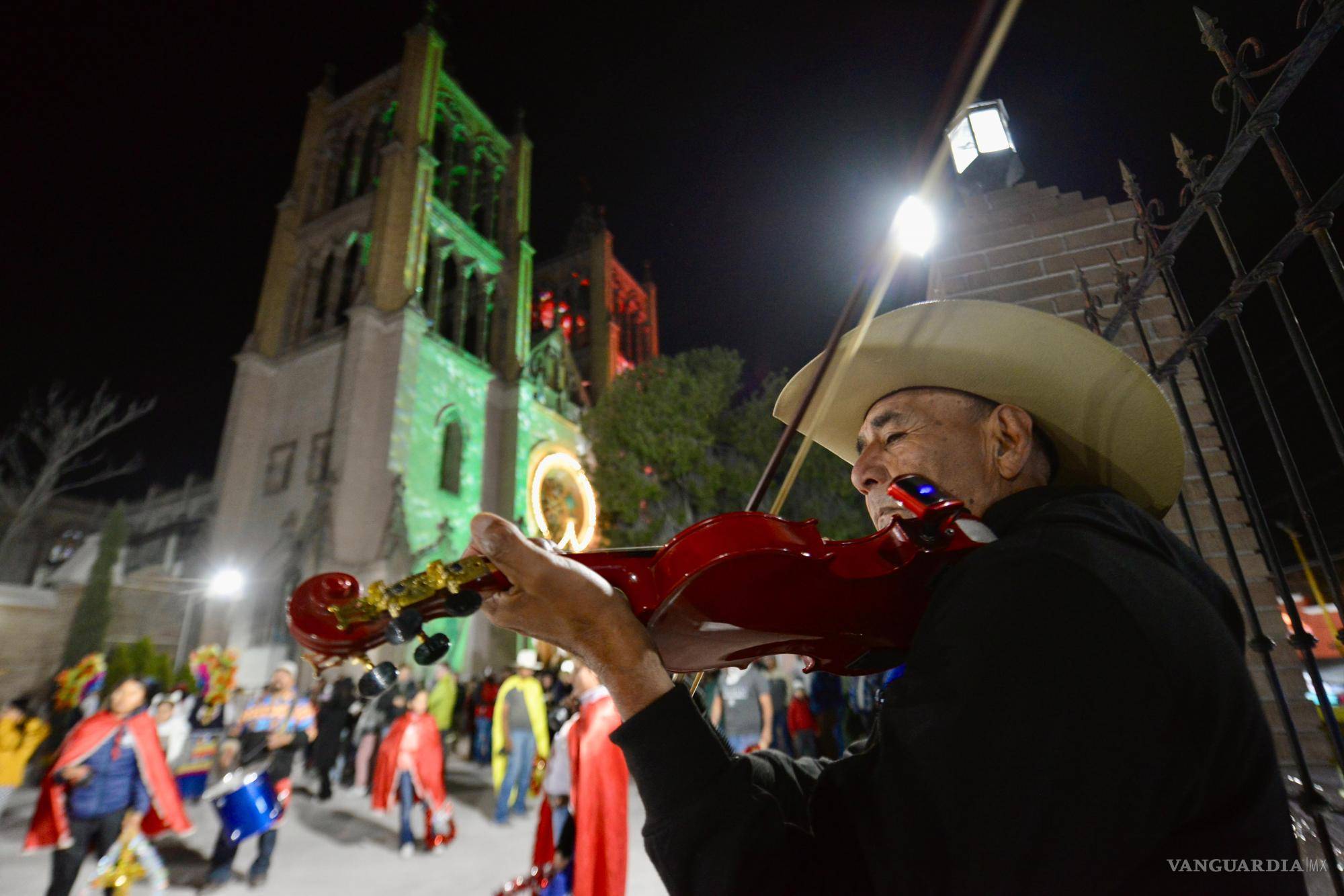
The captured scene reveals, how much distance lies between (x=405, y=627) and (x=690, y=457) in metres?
16.1

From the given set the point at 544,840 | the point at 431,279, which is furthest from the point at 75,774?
the point at 431,279

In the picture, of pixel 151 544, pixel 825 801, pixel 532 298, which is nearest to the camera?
pixel 825 801

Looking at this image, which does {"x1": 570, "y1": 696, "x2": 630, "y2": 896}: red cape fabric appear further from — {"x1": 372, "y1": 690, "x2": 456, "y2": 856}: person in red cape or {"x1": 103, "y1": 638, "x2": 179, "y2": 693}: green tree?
{"x1": 103, "y1": 638, "x2": 179, "y2": 693}: green tree

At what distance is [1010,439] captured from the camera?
67.3 inches

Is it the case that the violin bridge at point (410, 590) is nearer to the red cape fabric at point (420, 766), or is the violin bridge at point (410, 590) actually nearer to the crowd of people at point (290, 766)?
the crowd of people at point (290, 766)

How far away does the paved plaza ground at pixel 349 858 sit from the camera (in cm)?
650

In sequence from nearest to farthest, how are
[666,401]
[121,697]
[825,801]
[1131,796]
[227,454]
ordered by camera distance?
[1131,796], [825,801], [121,697], [666,401], [227,454]

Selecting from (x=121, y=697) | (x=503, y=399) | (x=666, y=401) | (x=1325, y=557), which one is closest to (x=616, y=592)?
(x=1325, y=557)

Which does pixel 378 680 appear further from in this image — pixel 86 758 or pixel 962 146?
pixel 86 758

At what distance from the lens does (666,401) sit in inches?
706

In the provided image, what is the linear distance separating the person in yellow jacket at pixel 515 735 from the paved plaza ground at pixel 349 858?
553 mm

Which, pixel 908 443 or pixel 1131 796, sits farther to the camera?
pixel 908 443

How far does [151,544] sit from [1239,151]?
1681 inches

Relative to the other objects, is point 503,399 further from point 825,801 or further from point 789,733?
point 825,801
